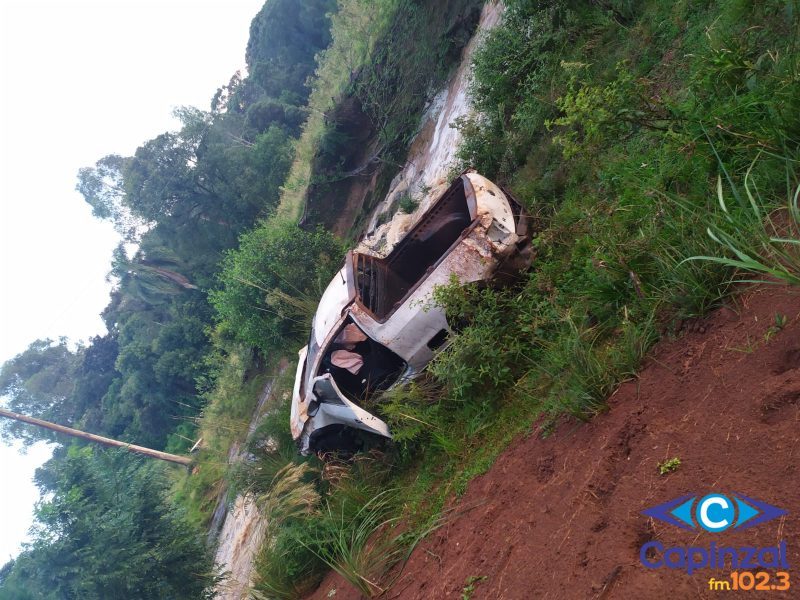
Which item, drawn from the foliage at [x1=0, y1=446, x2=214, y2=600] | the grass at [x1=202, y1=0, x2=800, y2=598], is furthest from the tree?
the grass at [x1=202, y1=0, x2=800, y2=598]

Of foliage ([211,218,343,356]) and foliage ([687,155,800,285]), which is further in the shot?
foliage ([211,218,343,356])

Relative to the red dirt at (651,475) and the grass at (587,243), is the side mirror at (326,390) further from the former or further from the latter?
the red dirt at (651,475)

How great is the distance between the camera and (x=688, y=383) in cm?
263

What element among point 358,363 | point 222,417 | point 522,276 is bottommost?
point 222,417

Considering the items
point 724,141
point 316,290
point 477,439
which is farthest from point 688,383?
point 316,290

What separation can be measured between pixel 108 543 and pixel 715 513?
6768mm

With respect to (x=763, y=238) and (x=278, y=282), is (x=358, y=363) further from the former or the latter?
(x=278, y=282)

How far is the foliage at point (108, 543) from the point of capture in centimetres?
596

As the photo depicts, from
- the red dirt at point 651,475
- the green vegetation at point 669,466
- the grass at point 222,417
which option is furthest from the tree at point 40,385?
the green vegetation at point 669,466

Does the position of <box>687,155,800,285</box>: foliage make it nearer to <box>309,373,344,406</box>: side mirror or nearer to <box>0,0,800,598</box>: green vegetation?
<box>0,0,800,598</box>: green vegetation

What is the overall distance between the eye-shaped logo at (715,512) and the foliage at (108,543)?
20.0 ft

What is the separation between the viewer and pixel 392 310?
18.1 ft

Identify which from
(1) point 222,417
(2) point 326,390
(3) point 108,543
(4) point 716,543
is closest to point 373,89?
(1) point 222,417

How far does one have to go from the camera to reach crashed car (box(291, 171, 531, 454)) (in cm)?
524
